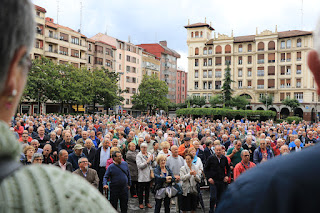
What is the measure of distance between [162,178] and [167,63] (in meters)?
94.6

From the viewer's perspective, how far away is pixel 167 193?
833 centimetres

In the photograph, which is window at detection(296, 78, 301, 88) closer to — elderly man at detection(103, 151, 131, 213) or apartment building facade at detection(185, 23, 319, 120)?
apartment building facade at detection(185, 23, 319, 120)

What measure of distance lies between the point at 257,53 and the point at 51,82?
49.8m

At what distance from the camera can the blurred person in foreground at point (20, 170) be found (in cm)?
69

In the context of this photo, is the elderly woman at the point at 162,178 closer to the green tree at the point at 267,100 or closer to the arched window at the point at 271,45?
the green tree at the point at 267,100

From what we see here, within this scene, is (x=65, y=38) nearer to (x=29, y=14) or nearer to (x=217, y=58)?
(x=217, y=58)

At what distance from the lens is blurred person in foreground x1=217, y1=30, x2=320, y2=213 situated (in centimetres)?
77

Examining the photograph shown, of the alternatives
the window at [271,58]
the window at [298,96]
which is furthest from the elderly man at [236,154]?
the window at [271,58]

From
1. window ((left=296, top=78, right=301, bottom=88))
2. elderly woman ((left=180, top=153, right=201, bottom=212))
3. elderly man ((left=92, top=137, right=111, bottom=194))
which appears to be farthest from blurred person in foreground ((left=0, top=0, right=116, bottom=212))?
window ((left=296, top=78, right=301, bottom=88))

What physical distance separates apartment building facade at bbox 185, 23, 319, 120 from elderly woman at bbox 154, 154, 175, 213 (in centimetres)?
6877

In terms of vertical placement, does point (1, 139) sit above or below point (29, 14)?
below

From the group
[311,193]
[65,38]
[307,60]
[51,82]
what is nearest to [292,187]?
[311,193]

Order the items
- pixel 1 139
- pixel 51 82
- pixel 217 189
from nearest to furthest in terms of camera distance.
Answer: pixel 1 139 < pixel 217 189 < pixel 51 82

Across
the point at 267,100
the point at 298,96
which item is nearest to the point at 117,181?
the point at 267,100
